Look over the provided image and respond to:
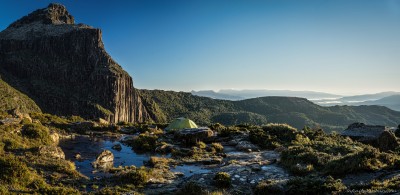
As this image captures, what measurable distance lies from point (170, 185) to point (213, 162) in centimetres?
725

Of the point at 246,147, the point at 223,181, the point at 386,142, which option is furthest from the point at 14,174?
the point at 386,142

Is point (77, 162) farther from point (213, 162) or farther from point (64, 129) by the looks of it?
point (64, 129)

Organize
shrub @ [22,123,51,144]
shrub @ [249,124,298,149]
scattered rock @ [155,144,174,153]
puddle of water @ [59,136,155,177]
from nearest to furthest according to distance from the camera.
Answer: puddle of water @ [59,136,155,177] → shrub @ [22,123,51,144] → scattered rock @ [155,144,174,153] → shrub @ [249,124,298,149]

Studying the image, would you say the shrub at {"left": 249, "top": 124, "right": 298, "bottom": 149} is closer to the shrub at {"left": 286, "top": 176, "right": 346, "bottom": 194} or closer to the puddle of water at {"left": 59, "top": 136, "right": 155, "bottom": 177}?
the puddle of water at {"left": 59, "top": 136, "right": 155, "bottom": 177}

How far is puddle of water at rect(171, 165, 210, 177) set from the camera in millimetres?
21116

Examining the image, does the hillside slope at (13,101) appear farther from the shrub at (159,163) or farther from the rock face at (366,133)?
the rock face at (366,133)

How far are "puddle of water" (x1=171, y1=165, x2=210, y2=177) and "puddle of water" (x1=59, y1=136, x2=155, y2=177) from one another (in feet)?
10.00

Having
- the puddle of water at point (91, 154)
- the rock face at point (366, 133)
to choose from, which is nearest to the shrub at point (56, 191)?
the puddle of water at point (91, 154)

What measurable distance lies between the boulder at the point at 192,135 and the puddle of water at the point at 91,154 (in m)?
5.75

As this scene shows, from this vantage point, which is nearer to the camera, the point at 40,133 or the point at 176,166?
the point at 176,166

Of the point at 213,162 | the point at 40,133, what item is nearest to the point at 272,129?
the point at 213,162

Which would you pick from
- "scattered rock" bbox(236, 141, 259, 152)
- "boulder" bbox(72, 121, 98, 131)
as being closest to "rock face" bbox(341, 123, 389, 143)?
"scattered rock" bbox(236, 141, 259, 152)

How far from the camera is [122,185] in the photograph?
16641 mm

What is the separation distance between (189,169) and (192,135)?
10.9m
